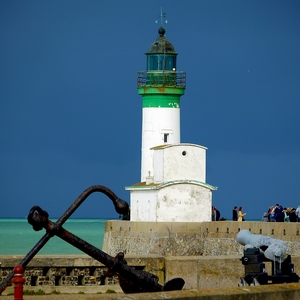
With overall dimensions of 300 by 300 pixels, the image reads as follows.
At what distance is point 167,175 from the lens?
39844mm

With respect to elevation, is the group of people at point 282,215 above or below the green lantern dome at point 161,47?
below

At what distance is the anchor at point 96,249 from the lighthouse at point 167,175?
27.2 m

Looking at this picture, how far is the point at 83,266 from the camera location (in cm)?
1516

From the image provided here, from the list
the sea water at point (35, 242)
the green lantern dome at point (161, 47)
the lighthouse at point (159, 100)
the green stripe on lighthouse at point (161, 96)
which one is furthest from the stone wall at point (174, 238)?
the sea water at point (35, 242)

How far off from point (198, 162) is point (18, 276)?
1214 inches

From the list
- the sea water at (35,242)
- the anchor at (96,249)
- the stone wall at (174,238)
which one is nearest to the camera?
the anchor at (96,249)

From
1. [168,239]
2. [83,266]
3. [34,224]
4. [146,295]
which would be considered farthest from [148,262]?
[168,239]

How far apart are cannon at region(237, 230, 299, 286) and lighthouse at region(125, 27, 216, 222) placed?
24079 mm

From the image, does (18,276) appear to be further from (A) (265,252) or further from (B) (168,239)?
(B) (168,239)

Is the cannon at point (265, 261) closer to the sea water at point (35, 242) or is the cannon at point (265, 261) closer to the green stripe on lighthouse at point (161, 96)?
the green stripe on lighthouse at point (161, 96)

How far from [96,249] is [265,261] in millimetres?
3780

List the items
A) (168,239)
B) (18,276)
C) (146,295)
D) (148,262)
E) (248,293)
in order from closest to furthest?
(18,276), (146,295), (248,293), (148,262), (168,239)

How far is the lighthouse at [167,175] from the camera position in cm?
3962

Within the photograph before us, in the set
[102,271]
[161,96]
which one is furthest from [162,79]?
[102,271]
